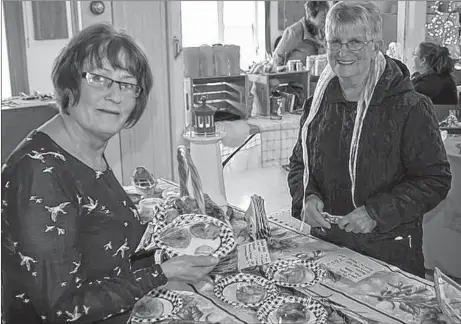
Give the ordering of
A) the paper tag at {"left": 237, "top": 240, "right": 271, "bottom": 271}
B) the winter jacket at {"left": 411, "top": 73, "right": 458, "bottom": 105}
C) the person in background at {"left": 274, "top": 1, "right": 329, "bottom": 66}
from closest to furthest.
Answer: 1. the paper tag at {"left": 237, "top": 240, "right": 271, "bottom": 271}
2. the winter jacket at {"left": 411, "top": 73, "right": 458, "bottom": 105}
3. the person in background at {"left": 274, "top": 1, "right": 329, "bottom": 66}

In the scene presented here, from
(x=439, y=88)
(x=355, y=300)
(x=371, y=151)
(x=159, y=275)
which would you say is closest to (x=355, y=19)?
(x=371, y=151)

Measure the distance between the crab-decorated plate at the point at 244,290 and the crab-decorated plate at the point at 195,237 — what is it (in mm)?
72

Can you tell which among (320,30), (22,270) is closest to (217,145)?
(22,270)

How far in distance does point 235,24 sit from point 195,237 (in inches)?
280

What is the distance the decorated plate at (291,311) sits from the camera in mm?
1207

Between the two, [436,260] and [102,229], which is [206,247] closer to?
[102,229]

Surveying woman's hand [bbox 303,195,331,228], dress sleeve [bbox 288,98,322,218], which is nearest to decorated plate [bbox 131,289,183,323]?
woman's hand [bbox 303,195,331,228]

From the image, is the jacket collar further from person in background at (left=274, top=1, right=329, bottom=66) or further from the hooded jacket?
person in background at (left=274, top=1, right=329, bottom=66)

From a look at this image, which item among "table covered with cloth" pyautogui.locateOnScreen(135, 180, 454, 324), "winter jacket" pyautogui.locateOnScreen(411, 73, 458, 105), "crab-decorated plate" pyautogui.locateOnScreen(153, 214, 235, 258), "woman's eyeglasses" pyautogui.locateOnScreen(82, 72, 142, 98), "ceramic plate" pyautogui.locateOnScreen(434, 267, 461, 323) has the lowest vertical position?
"table covered with cloth" pyautogui.locateOnScreen(135, 180, 454, 324)

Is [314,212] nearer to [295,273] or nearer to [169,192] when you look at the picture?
[295,273]

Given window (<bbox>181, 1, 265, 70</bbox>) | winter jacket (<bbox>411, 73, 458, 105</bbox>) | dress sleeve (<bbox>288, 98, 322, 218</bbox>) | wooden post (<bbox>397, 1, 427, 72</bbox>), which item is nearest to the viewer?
dress sleeve (<bbox>288, 98, 322, 218</bbox>)

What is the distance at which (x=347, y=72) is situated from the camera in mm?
1679

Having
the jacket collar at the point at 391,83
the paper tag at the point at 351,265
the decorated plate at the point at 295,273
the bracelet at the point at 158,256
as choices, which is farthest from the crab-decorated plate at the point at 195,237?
the jacket collar at the point at 391,83

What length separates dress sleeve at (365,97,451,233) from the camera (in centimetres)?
161
